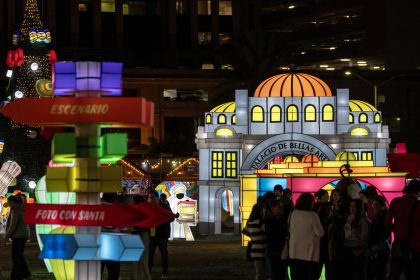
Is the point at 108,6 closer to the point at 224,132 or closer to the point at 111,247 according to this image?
the point at 224,132

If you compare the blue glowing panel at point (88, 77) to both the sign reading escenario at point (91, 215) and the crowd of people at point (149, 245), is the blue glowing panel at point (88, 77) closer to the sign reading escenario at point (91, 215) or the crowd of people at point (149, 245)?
the sign reading escenario at point (91, 215)

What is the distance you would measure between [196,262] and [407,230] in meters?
11.5

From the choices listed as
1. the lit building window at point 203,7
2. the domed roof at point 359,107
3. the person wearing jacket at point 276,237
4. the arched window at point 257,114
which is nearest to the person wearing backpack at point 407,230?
the person wearing jacket at point 276,237

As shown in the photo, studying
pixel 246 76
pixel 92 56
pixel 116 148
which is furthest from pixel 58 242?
pixel 92 56

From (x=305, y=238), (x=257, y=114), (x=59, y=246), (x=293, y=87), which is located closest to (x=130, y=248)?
(x=59, y=246)

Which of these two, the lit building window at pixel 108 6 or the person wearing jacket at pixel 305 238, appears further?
the lit building window at pixel 108 6

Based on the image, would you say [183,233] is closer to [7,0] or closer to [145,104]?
[145,104]

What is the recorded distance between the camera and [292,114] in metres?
38.6

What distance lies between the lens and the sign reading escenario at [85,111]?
47.7ft

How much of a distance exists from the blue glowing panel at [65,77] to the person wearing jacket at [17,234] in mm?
7140

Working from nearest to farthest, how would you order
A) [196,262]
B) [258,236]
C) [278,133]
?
[258,236]
[196,262]
[278,133]

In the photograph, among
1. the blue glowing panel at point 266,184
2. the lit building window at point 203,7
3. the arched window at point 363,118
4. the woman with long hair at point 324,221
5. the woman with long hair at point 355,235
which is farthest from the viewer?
the lit building window at point 203,7

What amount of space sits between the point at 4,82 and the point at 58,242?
213 feet

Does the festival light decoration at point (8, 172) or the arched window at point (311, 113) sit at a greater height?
the arched window at point (311, 113)
